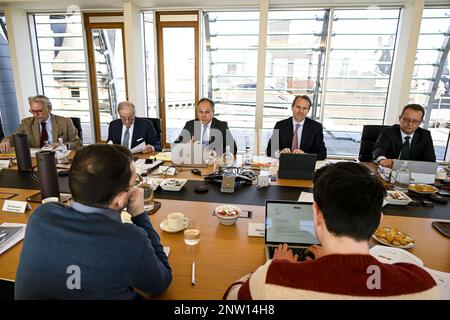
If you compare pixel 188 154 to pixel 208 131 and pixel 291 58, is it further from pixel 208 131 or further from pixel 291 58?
pixel 291 58

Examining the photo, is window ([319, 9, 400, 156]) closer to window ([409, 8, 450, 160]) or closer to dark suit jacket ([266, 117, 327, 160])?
window ([409, 8, 450, 160])

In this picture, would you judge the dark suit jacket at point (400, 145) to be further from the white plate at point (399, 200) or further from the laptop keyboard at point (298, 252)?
the laptop keyboard at point (298, 252)

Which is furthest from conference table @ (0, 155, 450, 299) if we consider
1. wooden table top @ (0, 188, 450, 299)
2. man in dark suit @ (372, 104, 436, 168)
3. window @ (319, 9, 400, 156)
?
window @ (319, 9, 400, 156)

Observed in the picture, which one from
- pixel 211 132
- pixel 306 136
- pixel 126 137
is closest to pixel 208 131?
pixel 211 132

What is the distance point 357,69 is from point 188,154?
11.3 feet

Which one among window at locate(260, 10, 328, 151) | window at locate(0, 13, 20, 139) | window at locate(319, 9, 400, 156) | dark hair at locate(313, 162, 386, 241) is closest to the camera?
dark hair at locate(313, 162, 386, 241)

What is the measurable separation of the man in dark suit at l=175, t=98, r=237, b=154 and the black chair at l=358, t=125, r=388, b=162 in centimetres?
137

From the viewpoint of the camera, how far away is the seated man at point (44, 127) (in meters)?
2.97

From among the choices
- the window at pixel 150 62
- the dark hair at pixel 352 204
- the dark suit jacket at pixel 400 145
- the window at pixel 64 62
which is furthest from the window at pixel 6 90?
the dark hair at pixel 352 204

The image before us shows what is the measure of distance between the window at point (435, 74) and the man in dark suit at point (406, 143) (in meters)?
1.74

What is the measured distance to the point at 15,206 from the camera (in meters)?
1.68

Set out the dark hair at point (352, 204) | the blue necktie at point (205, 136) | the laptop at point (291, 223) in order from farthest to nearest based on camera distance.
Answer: the blue necktie at point (205, 136)
the laptop at point (291, 223)
the dark hair at point (352, 204)

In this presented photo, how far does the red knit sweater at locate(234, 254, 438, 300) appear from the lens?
70 centimetres

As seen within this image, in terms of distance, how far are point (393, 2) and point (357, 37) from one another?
60 centimetres
